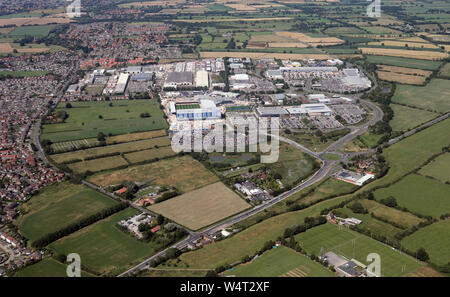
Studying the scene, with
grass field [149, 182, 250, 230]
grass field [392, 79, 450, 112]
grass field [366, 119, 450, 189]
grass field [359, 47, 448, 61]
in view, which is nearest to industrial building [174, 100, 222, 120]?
grass field [149, 182, 250, 230]

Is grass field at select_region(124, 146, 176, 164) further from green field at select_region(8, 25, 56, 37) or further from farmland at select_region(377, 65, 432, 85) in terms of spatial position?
green field at select_region(8, 25, 56, 37)

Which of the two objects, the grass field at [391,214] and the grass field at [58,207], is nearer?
the grass field at [391,214]

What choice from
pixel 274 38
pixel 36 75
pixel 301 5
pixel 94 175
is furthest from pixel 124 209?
Answer: pixel 301 5

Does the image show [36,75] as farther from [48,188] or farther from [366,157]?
[366,157]

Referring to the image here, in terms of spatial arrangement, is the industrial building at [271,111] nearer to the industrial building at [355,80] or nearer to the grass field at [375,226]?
the industrial building at [355,80]

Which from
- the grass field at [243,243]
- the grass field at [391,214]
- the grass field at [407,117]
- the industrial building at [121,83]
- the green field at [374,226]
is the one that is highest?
the industrial building at [121,83]

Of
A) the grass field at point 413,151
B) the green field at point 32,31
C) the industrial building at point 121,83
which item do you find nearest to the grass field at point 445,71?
the grass field at point 413,151
